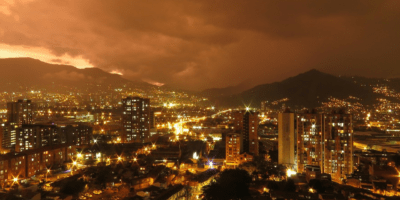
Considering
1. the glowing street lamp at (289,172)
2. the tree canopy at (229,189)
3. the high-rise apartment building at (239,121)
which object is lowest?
the glowing street lamp at (289,172)

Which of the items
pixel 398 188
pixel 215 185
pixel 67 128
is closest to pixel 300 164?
pixel 398 188

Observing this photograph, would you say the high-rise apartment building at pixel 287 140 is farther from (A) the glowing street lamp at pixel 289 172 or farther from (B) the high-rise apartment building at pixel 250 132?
(B) the high-rise apartment building at pixel 250 132

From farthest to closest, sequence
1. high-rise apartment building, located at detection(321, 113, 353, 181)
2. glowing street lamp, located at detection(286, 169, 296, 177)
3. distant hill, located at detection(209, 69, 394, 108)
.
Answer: distant hill, located at detection(209, 69, 394, 108) < glowing street lamp, located at detection(286, 169, 296, 177) < high-rise apartment building, located at detection(321, 113, 353, 181)

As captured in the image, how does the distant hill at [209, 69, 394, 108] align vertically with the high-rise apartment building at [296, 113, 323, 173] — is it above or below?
above

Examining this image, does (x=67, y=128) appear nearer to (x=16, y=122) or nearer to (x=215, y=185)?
(x=16, y=122)

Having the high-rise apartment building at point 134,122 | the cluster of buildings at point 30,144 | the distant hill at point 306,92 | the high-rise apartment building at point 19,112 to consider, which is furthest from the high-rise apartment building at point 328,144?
the distant hill at point 306,92

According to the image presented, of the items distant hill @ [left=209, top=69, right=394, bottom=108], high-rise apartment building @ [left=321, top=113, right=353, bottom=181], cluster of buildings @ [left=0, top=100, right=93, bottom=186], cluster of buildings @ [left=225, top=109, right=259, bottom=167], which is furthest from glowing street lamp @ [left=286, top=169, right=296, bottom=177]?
distant hill @ [left=209, top=69, right=394, bottom=108]

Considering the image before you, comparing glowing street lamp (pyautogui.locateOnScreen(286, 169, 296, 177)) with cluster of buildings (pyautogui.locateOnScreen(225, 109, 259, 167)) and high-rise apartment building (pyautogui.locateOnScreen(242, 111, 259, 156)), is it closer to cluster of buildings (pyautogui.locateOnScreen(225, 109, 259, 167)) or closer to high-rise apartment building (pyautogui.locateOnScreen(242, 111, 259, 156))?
cluster of buildings (pyautogui.locateOnScreen(225, 109, 259, 167))
